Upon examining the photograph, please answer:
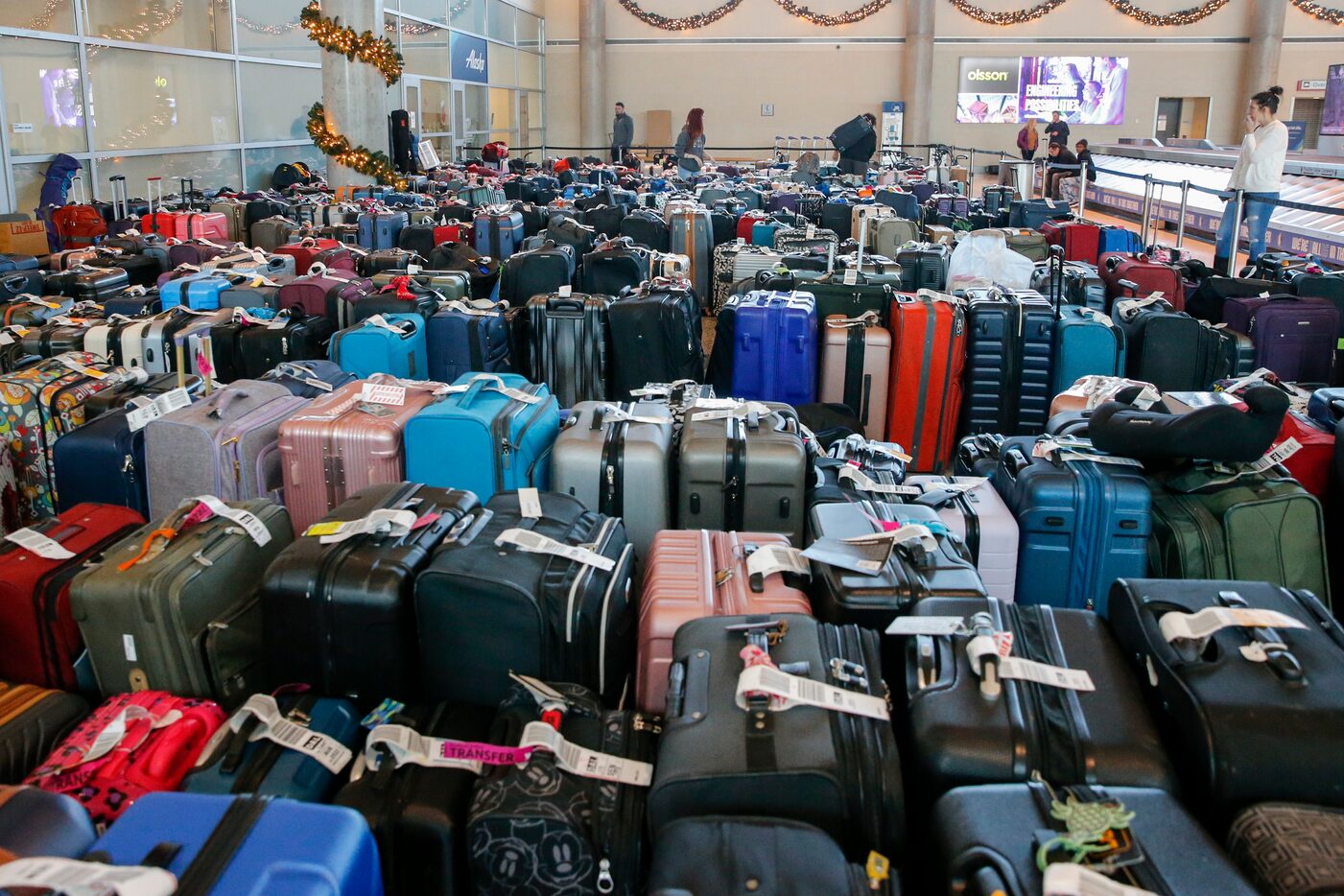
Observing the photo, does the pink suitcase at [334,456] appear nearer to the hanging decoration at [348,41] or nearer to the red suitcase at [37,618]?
the red suitcase at [37,618]

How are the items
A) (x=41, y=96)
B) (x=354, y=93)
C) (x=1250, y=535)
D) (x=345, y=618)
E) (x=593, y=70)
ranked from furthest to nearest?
(x=593, y=70) → (x=354, y=93) → (x=41, y=96) → (x=1250, y=535) → (x=345, y=618)

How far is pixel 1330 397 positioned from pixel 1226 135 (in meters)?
24.7

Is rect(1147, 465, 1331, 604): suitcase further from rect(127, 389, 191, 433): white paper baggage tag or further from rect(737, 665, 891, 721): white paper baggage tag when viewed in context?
rect(127, 389, 191, 433): white paper baggage tag

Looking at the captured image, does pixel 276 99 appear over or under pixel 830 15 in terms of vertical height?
under

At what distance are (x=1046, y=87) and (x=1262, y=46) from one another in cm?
468

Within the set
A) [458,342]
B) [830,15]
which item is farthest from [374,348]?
[830,15]

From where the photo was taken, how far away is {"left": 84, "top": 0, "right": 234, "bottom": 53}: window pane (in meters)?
11.0

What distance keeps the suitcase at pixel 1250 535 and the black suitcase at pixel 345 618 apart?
2.08 meters

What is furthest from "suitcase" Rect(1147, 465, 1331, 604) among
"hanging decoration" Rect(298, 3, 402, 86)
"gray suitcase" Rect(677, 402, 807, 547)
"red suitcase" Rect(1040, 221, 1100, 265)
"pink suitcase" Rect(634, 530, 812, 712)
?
"hanging decoration" Rect(298, 3, 402, 86)

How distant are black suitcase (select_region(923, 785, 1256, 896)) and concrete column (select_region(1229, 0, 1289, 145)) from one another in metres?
26.0

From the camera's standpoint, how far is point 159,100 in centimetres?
1225

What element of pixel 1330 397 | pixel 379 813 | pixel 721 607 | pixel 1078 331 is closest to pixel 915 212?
pixel 1078 331

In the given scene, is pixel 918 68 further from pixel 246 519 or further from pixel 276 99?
pixel 246 519

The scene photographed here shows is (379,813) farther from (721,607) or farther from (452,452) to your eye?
(452,452)
